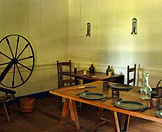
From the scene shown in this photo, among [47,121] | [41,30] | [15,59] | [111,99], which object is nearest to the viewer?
[111,99]

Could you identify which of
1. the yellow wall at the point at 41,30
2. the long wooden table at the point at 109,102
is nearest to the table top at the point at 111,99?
the long wooden table at the point at 109,102

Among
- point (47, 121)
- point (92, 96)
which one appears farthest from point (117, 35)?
point (92, 96)

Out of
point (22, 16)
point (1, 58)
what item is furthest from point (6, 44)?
point (22, 16)

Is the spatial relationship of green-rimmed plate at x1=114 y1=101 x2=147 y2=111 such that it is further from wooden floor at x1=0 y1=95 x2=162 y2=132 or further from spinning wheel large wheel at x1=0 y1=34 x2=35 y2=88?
spinning wheel large wheel at x1=0 y1=34 x2=35 y2=88

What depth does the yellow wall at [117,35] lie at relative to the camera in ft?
12.8

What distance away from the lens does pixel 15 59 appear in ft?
13.6

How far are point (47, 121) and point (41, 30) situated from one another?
222cm

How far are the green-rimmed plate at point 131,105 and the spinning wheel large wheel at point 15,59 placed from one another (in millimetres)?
2637

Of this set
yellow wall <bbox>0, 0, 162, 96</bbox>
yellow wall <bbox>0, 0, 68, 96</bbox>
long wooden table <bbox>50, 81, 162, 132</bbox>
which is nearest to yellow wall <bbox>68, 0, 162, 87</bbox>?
yellow wall <bbox>0, 0, 162, 96</bbox>

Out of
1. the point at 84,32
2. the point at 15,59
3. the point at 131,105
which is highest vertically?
the point at 84,32

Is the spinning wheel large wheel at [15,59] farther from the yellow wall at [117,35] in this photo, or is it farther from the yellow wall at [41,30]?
the yellow wall at [117,35]

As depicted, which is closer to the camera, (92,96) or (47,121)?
(92,96)

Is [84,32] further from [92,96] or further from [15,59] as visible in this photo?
[92,96]

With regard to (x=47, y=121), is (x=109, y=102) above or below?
above
